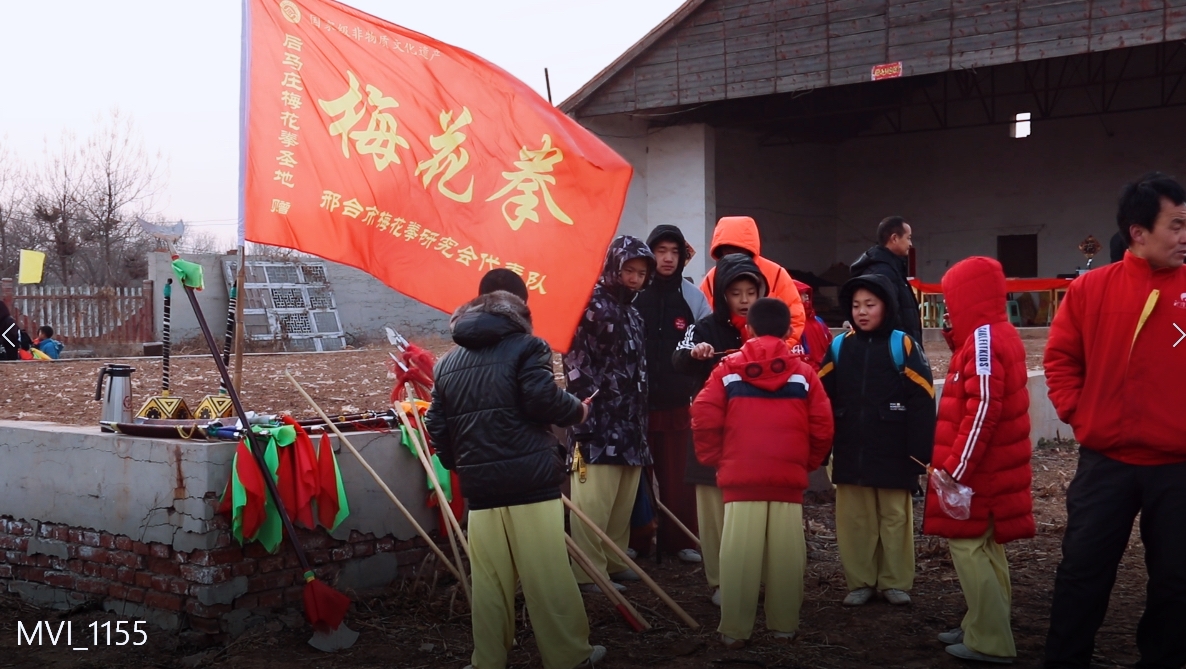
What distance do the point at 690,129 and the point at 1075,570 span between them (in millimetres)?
18459

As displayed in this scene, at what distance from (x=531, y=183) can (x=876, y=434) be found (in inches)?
76.9

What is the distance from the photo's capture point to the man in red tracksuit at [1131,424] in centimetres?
342

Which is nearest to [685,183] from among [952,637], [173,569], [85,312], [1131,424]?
[85,312]

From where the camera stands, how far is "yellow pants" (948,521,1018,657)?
389 centimetres

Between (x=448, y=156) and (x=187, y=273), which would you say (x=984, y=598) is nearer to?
(x=448, y=156)

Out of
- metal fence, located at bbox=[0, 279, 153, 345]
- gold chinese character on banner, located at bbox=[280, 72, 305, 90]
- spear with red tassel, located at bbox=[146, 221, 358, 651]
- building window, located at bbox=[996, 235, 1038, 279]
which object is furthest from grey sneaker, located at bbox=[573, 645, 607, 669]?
building window, located at bbox=[996, 235, 1038, 279]

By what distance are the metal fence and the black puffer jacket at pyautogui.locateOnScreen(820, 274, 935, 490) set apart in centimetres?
1780

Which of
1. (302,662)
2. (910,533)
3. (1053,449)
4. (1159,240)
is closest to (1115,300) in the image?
(1159,240)

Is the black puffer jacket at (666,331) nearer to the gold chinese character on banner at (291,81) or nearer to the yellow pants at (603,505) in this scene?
the yellow pants at (603,505)

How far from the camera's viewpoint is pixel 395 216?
185 inches

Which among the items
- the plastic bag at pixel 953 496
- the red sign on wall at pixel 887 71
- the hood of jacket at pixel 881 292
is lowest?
the plastic bag at pixel 953 496

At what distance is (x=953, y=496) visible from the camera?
152 inches

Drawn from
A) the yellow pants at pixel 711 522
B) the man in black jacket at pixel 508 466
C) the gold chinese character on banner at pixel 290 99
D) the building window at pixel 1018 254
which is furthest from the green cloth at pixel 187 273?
the building window at pixel 1018 254

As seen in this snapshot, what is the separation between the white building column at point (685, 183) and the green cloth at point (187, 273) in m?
17.0
